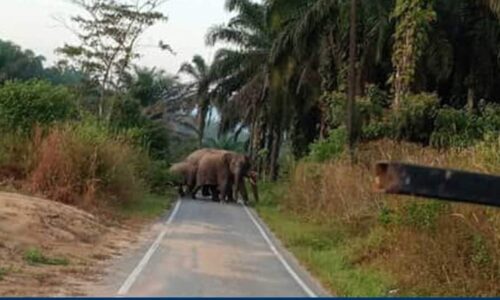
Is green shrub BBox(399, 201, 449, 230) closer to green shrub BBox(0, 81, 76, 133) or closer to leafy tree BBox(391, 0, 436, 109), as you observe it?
leafy tree BBox(391, 0, 436, 109)

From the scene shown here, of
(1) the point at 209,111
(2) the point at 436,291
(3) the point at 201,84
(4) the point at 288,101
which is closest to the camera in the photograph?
(2) the point at 436,291

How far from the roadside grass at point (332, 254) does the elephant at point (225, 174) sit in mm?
11589

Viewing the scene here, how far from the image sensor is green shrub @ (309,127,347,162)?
30.8 meters

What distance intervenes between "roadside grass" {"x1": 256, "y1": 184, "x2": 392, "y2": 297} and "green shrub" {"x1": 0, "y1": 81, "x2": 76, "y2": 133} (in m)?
8.25

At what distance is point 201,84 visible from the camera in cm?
5712

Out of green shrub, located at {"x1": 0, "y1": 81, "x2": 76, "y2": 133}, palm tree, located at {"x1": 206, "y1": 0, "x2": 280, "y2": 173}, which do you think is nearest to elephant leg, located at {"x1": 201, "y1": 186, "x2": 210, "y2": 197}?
palm tree, located at {"x1": 206, "y1": 0, "x2": 280, "y2": 173}

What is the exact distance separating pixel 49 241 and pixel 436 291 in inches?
Result: 328

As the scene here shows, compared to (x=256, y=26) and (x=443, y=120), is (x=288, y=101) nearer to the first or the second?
(x=256, y=26)

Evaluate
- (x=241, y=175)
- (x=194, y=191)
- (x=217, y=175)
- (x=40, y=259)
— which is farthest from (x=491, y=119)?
(x=40, y=259)

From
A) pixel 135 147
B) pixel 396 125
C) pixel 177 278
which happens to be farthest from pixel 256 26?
pixel 177 278

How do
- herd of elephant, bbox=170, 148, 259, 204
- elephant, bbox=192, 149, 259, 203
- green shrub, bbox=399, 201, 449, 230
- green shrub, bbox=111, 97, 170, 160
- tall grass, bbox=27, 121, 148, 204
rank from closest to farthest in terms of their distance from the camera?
green shrub, bbox=399, 201, 449, 230 → tall grass, bbox=27, 121, 148, 204 → elephant, bbox=192, 149, 259, 203 → herd of elephant, bbox=170, 148, 259, 204 → green shrub, bbox=111, 97, 170, 160

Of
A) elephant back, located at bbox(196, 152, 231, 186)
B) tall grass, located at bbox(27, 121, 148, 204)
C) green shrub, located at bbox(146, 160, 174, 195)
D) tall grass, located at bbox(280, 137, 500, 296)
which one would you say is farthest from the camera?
elephant back, located at bbox(196, 152, 231, 186)

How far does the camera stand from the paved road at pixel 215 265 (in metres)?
12.2

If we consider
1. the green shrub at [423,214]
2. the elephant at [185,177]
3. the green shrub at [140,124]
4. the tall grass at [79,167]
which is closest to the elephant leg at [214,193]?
the elephant at [185,177]
